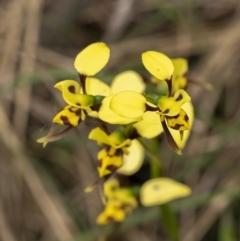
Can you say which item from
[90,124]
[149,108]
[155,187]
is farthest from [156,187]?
[90,124]

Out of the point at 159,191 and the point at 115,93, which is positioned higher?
the point at 115,93

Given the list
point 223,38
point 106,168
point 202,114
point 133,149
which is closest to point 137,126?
point 106,168

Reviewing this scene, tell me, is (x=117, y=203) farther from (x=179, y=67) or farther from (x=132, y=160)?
(x=179, y=67)

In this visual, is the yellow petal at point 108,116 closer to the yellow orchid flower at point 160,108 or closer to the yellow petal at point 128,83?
the yellow orchid flower at point 160,108

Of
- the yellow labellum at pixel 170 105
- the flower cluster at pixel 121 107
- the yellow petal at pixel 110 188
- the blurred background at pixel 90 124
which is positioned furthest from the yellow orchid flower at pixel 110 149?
the blurred background at pixel 90 124

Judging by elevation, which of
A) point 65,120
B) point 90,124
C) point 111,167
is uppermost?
point 65,120

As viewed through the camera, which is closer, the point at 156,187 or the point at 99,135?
the point at 99,135
